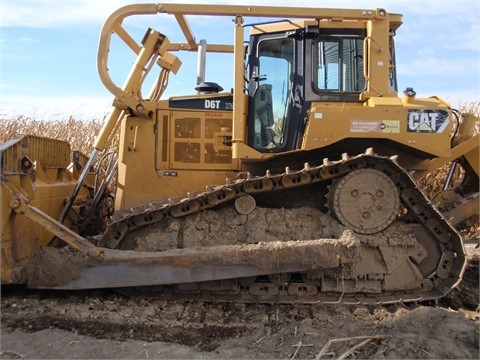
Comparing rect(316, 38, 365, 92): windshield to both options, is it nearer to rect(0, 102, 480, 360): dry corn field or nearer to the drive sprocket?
the drive sprocket

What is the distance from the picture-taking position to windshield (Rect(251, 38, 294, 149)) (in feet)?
17.5

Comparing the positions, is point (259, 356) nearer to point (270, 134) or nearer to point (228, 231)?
point (228, 231)

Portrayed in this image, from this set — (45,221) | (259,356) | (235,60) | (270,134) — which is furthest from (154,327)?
(235,60)

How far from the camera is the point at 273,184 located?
4.91 m

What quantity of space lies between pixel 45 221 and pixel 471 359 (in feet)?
13.0

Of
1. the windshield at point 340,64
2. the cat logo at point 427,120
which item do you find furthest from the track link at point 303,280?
the windshield at point 340,64

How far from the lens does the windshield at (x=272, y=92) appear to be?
5324mm

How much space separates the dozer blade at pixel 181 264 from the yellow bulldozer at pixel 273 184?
14 mm

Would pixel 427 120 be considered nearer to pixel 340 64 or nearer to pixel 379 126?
pixel 379 126

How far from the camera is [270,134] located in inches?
211

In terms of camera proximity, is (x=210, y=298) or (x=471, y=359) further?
(x=210, y=298)

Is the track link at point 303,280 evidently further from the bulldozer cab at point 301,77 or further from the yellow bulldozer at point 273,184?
the bulldozer cab at point 301,77

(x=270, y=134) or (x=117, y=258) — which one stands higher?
(x=270, y=134)

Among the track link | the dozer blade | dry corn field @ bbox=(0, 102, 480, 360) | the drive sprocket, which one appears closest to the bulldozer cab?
the track link
